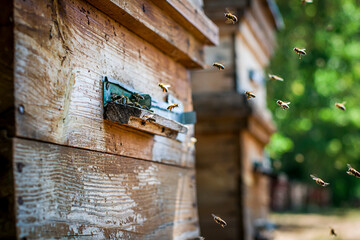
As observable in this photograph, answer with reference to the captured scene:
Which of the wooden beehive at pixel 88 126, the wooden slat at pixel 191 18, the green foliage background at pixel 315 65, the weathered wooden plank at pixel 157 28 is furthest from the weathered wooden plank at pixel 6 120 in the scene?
Result: the green foliage background at pixel 315 65

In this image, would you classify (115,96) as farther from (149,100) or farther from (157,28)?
(157,28)

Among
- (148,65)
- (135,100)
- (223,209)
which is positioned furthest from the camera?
(223,209)

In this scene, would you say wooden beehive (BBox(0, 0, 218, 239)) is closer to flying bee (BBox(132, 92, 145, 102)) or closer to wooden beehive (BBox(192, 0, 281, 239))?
flying bee (BBox(132, 92, 145, 102))

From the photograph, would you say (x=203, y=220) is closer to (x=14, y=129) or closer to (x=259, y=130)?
(x=259, y=130)

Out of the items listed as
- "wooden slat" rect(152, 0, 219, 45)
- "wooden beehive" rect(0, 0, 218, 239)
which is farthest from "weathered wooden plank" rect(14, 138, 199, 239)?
"wooden slat" rect(152, 0, 219, 45)

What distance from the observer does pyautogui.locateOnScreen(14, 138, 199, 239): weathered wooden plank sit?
1.53 meters

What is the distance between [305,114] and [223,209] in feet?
25.0

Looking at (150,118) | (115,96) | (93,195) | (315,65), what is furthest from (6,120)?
(315,65)

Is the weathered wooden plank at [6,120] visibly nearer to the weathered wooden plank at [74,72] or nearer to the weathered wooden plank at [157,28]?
the weathered wooden plank at [74,72]

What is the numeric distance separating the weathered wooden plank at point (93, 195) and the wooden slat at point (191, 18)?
894mm

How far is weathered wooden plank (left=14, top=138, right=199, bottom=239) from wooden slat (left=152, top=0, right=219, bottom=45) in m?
0.89

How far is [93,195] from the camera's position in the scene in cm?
191

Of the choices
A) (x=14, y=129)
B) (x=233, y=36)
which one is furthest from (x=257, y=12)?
(x=14, y=129)

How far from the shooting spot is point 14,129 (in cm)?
148
